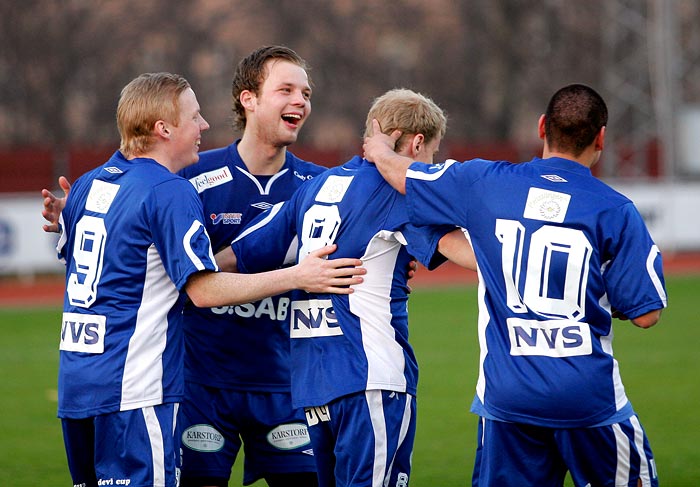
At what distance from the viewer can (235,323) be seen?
16.6ft

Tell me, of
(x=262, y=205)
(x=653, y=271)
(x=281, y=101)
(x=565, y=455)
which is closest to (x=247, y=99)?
(x=281, y=101)

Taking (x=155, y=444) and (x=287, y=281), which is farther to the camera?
(x=287, y=281)

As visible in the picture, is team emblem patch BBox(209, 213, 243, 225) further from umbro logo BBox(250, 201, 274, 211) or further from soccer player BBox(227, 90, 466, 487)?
soccer player BBox(227, 90, 466, 487)

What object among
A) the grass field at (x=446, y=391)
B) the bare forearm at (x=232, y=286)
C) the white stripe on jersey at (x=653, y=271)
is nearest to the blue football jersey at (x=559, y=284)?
the white stripe on jersey at (x=653, y=271)

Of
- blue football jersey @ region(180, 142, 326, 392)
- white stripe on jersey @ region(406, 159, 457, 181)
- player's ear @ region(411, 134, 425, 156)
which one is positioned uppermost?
player's ear @ region(411, 134, 425, 156)

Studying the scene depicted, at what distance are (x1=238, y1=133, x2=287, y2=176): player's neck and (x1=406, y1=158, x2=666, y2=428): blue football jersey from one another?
1.41 m

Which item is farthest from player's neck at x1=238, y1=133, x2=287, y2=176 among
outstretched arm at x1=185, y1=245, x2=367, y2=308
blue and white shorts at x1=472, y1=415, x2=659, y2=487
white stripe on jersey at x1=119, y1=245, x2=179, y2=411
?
blue and white shorts at x1=472, y1=415, x2=659, y2=487

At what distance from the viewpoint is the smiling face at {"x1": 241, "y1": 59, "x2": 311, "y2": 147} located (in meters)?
4.96

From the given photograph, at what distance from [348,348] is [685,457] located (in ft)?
13.2

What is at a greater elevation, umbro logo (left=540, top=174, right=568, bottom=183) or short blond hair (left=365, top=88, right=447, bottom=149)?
short blond hair (left=365, top=88, right=447, bottom=149)

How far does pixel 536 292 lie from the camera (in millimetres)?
3961

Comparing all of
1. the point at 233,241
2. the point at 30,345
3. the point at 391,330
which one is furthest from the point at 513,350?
the point at 30,345

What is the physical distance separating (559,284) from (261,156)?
6.07ft

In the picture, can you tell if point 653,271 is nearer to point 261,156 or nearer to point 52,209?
point 261,156
